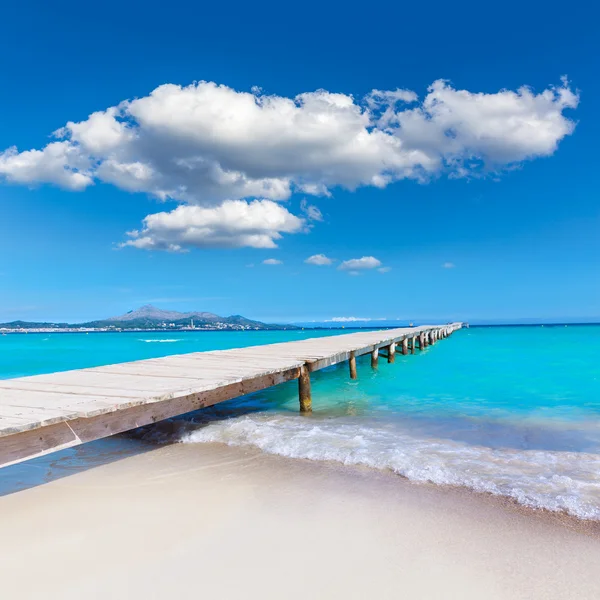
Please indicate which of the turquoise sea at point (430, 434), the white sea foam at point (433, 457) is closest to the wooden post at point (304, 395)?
the turquoise sea at point (430, 434)

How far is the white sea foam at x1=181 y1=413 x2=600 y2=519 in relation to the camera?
4.60 m

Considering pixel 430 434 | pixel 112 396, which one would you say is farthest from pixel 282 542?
pixel 430 434

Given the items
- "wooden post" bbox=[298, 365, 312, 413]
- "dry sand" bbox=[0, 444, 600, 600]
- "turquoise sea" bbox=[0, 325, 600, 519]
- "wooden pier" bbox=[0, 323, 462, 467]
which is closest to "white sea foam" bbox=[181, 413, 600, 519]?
"turquoise sea" bbox=[0, 325, 600, 519]

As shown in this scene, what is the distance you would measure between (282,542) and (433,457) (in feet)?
10.0

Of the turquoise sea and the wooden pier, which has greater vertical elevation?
the wooden pier

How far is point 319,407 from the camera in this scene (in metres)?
9.89

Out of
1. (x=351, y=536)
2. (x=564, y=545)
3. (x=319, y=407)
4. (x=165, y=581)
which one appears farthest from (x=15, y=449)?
(x=319, y=407)

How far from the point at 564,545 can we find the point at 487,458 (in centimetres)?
259

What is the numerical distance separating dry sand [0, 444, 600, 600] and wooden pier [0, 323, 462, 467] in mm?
764

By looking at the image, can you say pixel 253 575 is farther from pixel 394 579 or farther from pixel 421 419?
pixel 421 419

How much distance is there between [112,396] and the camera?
4.86m

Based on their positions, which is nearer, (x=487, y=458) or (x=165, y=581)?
(x=165, y=581)

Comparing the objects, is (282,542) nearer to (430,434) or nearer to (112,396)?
(112,396)

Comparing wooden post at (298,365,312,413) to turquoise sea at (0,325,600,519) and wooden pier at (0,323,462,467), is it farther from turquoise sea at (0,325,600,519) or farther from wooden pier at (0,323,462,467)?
turquoise sea at (0,325,600,519)
